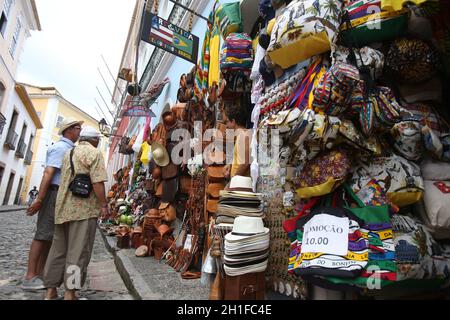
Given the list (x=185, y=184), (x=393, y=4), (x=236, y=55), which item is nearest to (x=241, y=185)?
(x=236, y=55)

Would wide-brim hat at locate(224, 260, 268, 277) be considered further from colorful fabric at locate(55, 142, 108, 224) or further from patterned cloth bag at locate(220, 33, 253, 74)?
patterned cloth bag at locate(220, 33, 253, 74)

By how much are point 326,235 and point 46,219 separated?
264cm

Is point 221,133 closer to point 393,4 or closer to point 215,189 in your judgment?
point 215,189

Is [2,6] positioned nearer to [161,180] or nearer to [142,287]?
[161,180]

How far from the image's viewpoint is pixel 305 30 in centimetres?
194

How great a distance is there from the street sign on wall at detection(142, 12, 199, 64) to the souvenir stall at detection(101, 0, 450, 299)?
6.45 feet

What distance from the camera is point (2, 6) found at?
47.3 feet

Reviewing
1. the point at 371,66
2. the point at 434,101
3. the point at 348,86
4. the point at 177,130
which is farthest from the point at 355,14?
the point at 177,130

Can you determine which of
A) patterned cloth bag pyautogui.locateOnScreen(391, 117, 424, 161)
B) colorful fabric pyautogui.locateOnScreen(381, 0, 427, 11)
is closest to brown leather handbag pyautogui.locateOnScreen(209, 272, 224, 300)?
patterned cloth bag pyautogui.locateOnScreen(391, 117, 424, 161)

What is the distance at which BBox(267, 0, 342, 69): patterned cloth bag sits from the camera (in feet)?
6.20

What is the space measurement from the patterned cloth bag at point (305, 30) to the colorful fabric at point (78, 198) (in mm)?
1720

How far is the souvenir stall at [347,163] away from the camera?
1573 millimetres

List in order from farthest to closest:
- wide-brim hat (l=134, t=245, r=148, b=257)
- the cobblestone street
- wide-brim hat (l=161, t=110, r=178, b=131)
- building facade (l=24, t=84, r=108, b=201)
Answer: building facade (l=24, t=84, r=108, b=201) → wide-brim hat (l=161, t=110, r=178, b=131) → wide-brim hat (l=134, t=245, r=148, b=257) → the cobblestone street

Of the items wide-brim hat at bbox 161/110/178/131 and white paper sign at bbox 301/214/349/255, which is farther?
wide-brim hat at bbox 161/110/178/131
